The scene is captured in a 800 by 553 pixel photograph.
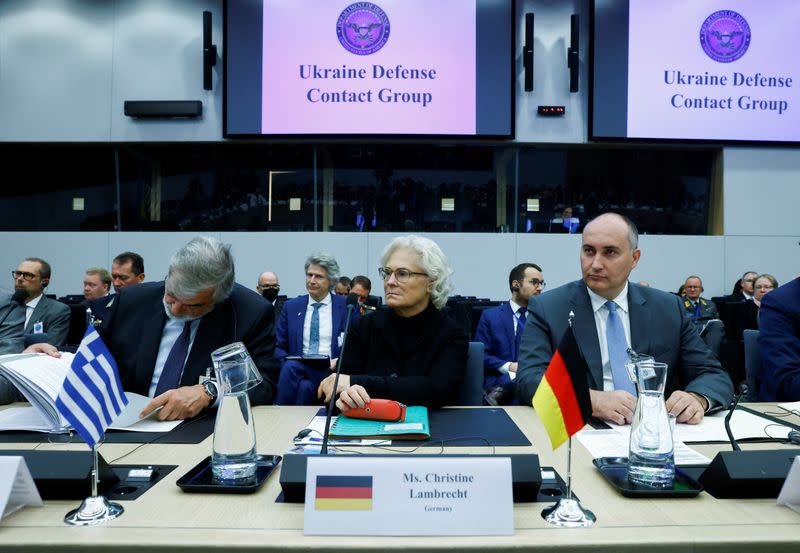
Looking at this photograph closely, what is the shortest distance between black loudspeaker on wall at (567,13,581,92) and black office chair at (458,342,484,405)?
5.58 meters

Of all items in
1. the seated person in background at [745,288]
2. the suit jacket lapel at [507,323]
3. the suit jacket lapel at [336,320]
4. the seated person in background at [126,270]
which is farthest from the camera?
the seated person in background at [745,288]

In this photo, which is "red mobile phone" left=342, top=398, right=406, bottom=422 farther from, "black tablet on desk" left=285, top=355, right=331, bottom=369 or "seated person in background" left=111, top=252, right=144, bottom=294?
"seated person in background" left=111, top=252, right=144, bottom=294

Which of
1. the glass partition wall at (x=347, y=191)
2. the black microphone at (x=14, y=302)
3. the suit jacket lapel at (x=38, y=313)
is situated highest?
the glass partition wall at (x=347, y=191)

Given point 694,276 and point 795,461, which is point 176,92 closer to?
point 694,276

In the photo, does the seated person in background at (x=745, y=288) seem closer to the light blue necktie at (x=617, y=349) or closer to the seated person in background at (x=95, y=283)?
the light blue necktie at (x=617, y=349)

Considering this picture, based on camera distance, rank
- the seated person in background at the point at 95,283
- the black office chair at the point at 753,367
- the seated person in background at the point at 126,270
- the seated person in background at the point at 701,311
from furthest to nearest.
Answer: the seated person in background at the point at 95,283 → the seated person in background at the point at 126,270 → the seated person in background at the point at 701,311 → the black office chair at the point at 753,367

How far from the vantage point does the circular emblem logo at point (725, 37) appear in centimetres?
663

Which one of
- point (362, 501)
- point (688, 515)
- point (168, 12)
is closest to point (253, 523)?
point (362, 501)

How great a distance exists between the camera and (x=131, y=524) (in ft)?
3.07

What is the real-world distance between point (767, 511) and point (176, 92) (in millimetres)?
7453

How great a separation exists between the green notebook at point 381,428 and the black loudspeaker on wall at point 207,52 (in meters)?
6.29

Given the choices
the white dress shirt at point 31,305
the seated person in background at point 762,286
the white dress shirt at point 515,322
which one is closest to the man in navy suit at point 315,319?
the white dress shirt at point 515,322

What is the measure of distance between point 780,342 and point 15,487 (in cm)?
258

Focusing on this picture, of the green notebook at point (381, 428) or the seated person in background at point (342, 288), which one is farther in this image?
the seated person in background at point (342, 288)
